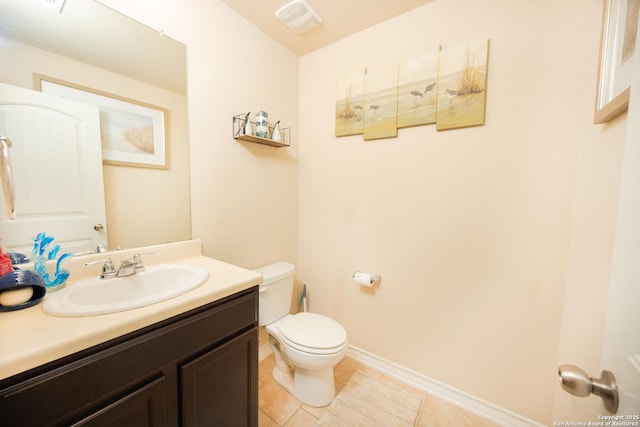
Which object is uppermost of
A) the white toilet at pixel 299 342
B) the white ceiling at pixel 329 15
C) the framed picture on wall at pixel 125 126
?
the white ceiling at pixel 329 15

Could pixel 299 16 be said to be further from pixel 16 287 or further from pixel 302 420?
pixel 302 420

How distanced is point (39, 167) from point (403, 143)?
1.74m

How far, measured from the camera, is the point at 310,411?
136 cm

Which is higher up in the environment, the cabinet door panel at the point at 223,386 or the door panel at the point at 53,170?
the door panel at the point at 53,170

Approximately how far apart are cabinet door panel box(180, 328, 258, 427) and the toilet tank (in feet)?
1.45

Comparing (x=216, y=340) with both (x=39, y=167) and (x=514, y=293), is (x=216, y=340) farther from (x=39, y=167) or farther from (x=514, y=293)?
(x=514, y=293)

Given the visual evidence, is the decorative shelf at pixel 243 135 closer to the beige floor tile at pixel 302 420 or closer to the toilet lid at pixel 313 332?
the toilet lid at pixel 313 332

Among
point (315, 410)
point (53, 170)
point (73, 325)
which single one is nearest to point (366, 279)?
point (315, 410)

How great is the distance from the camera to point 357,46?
1.64 m

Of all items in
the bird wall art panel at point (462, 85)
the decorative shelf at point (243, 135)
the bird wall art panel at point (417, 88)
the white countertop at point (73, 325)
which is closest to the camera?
the white countertop at point (73, 325)

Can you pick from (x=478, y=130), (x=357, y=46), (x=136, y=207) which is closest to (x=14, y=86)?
(x=136, y=207)

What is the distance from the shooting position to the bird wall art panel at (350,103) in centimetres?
163

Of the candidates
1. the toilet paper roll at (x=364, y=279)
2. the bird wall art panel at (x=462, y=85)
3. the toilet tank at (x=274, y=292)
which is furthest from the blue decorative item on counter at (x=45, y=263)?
the bird wall art panel at (x=462, y=85)

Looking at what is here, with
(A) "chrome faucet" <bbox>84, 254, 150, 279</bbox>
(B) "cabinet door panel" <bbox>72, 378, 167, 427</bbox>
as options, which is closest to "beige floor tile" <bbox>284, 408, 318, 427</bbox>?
(B) "cabinet door panel" <bbox>72, 378, 167, 427</bbox>
